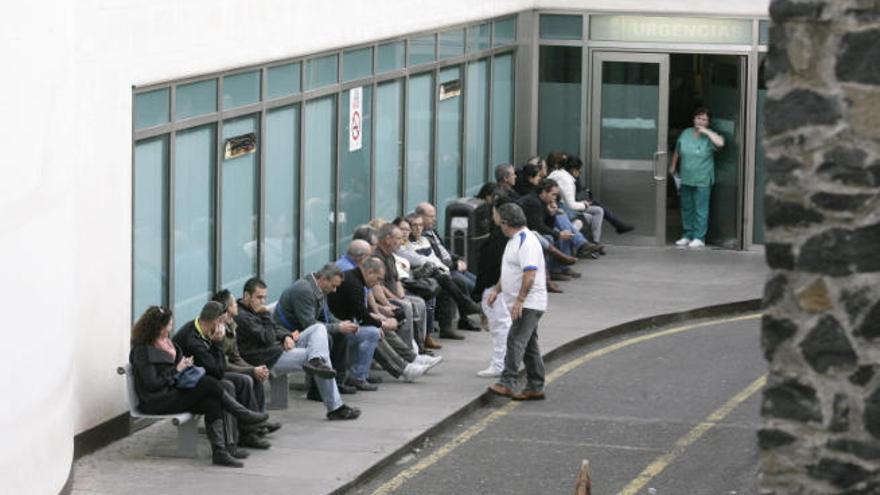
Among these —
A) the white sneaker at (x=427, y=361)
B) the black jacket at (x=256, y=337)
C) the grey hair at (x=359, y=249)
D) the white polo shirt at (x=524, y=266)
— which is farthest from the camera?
the white sneaker at (x=427, y=361)

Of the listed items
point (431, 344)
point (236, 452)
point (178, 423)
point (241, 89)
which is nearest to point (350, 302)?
point (241, 89)

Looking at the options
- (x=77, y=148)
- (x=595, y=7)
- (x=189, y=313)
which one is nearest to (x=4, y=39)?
(x=77, y=148)

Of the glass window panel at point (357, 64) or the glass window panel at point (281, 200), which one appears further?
the glass window panel at point (357, 64)

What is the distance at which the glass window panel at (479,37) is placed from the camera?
2692cm

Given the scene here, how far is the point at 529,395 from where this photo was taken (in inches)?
770

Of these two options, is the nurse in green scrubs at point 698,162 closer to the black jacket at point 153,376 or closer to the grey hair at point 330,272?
the grey hair at point 330,272

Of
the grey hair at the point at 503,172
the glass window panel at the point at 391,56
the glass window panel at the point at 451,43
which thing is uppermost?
the glass window panel at the point at 451,43

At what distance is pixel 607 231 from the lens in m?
29.5

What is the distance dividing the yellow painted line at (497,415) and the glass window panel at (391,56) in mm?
3947

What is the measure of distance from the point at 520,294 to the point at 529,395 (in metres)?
1.09

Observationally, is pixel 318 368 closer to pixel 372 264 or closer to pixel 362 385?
pixel 362 385

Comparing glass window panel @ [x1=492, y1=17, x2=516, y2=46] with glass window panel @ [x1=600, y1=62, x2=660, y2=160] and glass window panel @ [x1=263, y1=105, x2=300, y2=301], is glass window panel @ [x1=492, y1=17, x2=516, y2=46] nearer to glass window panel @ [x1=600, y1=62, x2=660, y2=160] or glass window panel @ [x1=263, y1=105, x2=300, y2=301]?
glass window panel @ [x1=600, y1=62, x2=660, y2=160]

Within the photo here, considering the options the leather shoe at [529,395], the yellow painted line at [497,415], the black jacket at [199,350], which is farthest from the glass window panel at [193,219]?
the leather shoe at [529,395]

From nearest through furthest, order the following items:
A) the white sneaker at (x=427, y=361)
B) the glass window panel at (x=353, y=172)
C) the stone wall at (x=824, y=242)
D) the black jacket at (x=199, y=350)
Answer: the stone wall at (x=824, y=242) < the black jacket at (x=199, y=350) < the white sneaker at (x=427, y=361) < the glass window panel at (x=353, y=172)
